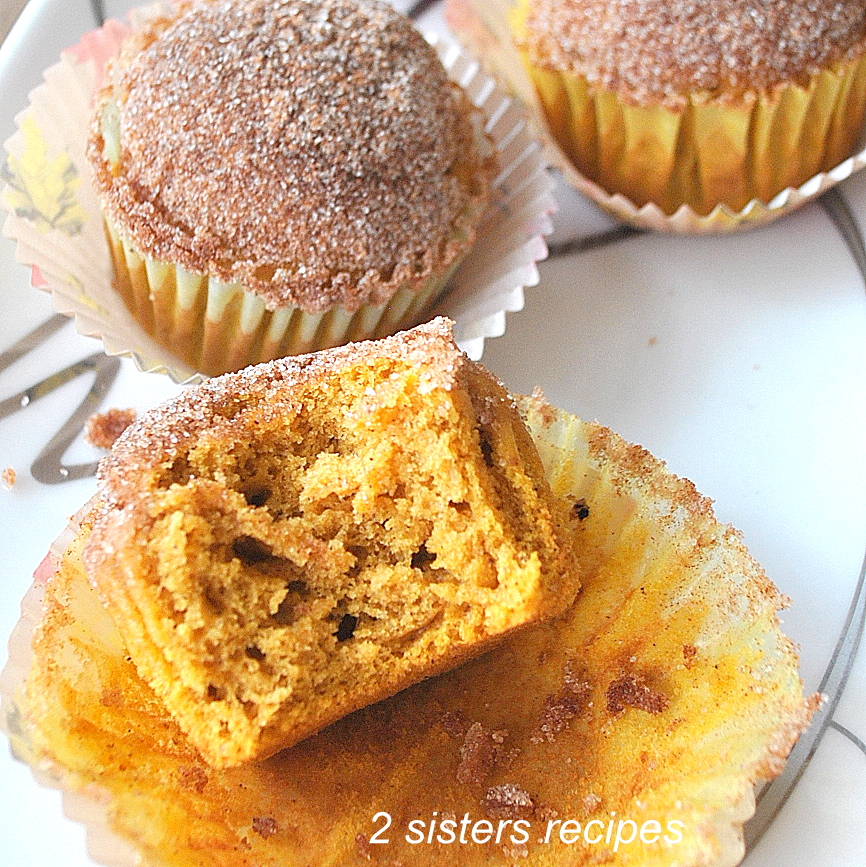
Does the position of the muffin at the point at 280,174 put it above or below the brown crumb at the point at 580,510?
above

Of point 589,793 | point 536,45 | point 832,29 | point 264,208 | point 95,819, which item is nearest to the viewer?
point 95,819

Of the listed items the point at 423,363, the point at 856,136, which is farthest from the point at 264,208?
the point at 856,136

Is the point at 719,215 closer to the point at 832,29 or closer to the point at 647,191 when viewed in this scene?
the point at 647,191

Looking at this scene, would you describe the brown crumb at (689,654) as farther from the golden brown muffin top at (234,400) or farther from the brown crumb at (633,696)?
the golden brown muffin top at (234,400)

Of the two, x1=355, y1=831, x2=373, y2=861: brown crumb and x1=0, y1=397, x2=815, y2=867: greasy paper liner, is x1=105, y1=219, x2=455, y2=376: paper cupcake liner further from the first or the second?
x1=355, y1=831, x2=373, y2=861: brown crumb

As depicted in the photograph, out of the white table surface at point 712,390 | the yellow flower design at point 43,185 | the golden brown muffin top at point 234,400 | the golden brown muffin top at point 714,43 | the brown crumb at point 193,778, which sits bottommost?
the white table surface at point 712,390

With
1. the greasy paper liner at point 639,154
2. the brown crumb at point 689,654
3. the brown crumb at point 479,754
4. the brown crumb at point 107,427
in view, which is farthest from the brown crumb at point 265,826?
the greasy paper liner at point 639,154

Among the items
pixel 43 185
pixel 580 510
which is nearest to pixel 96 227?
pixel 43 185
